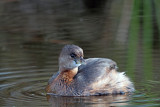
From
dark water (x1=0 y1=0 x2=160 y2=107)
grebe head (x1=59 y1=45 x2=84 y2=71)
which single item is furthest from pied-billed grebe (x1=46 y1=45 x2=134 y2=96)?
dark water (x1=0 y1=0 x2=160 y2=107)

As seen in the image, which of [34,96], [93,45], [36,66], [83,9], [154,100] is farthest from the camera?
[83,9]

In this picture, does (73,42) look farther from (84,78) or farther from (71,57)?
(84,78)

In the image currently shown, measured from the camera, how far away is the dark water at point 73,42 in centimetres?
359

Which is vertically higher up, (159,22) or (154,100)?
(159,22)

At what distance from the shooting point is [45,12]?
15.2m

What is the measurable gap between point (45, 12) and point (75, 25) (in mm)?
2926

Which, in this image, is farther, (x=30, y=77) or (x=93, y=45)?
(x=93, y=45)

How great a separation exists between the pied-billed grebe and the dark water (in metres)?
0.19

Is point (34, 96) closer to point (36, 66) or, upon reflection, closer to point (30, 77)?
point (30, 77)

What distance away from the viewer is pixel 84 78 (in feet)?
20.8

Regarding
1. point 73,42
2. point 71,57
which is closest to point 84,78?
point 71,57

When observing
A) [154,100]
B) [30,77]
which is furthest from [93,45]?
[154,100]

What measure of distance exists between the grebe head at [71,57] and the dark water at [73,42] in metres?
0.56

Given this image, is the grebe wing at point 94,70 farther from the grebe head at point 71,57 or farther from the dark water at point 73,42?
the dark water at point 73,42
